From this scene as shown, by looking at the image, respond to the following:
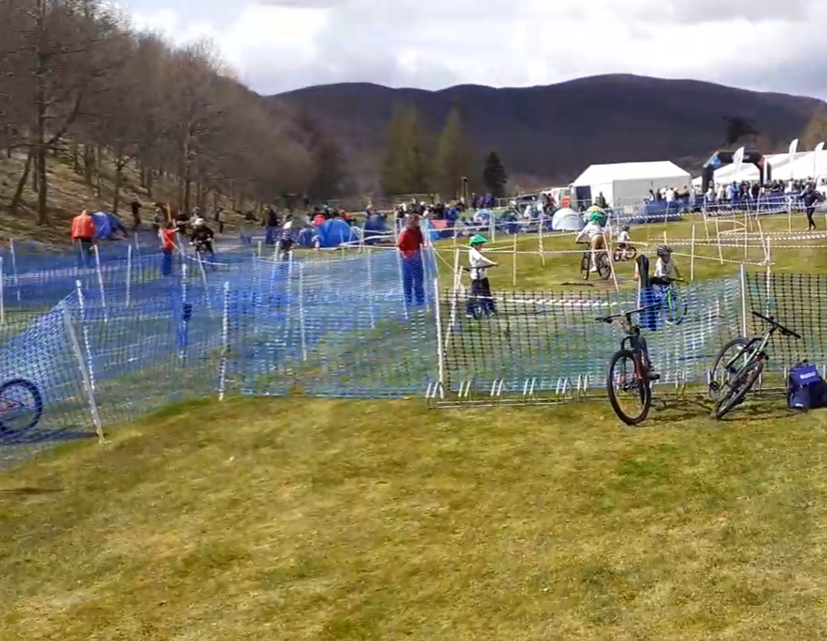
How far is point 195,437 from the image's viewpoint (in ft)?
31.4

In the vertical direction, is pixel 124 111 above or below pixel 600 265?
above

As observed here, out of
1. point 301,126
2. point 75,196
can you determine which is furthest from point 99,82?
point 301,126

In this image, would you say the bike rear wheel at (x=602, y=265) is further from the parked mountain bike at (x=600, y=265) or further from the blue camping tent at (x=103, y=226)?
the blue camping tent at (x=103, y=226)

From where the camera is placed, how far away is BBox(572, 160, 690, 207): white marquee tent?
2196 inches

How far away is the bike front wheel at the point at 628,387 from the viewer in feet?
29.5

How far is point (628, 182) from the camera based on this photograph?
56.3m

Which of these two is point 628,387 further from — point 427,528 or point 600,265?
point 600,265

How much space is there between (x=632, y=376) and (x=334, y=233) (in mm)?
28697

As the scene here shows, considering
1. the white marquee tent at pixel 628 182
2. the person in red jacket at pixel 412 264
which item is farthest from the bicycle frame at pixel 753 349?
the white marquee tent at pixel 628 182

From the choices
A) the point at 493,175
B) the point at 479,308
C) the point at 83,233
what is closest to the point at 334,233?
the point at 83,233

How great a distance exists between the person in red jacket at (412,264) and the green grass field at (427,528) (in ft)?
20.0

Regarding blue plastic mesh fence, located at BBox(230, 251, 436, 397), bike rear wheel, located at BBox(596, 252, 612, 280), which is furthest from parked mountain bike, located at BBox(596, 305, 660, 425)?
bike rear wheel, located at BBox(596, 252, 612, 280)

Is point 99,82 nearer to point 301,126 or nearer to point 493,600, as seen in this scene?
point 493,600

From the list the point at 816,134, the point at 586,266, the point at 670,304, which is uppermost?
the point at 816,134
